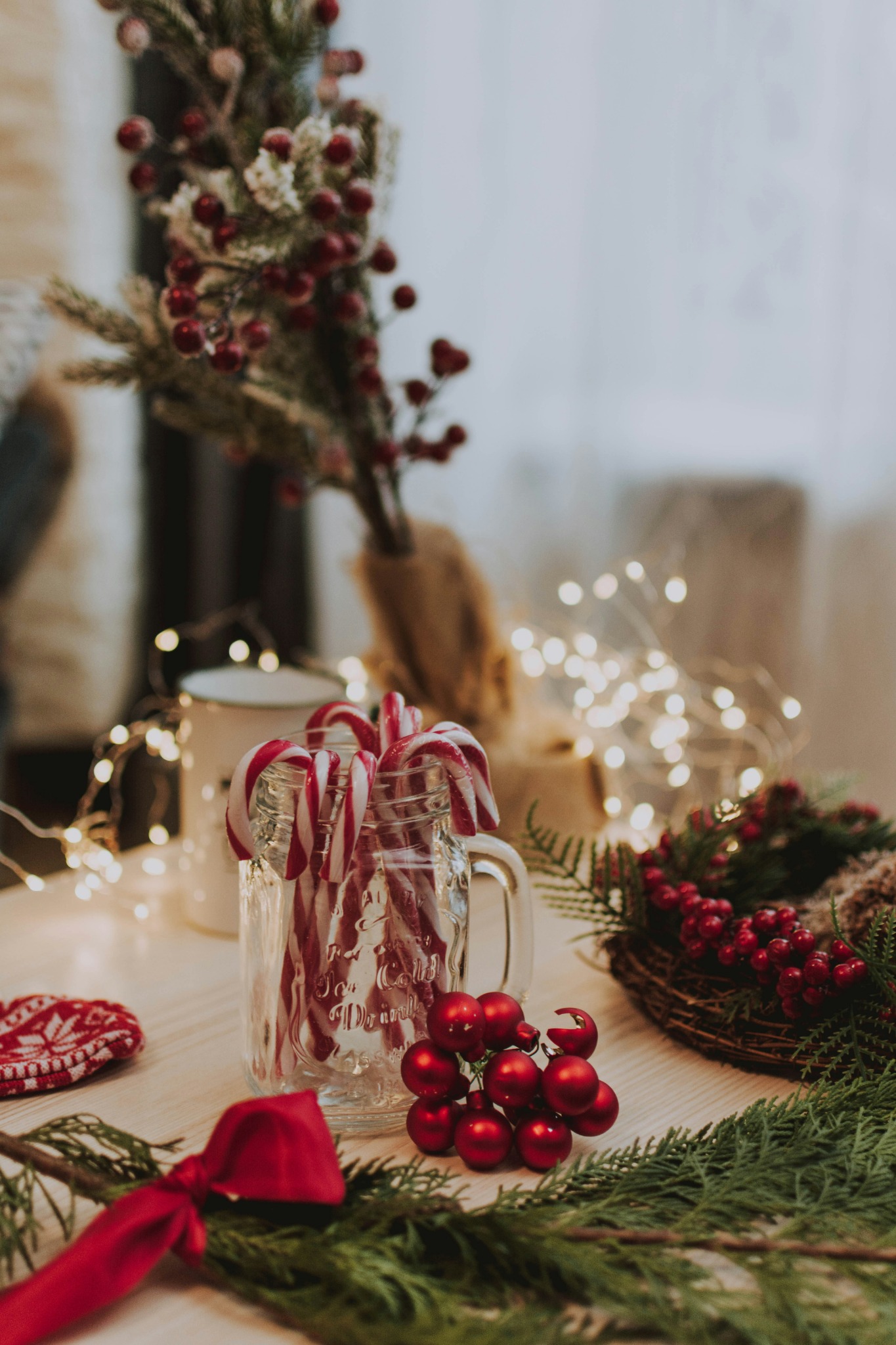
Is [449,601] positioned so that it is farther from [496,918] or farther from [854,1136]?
[854,1136]

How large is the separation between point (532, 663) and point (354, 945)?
0.61m

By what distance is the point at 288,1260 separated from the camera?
19.6 inches

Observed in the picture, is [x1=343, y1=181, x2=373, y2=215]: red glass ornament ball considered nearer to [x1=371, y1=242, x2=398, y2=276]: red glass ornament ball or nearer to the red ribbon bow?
[x1=371, y1=242, x2=398, y2=276]: red glass ornament ball

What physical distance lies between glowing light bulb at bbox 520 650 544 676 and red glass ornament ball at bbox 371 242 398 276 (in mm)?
395

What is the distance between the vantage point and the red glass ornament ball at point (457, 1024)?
0.59 m

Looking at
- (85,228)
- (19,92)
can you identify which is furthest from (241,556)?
(19,92)

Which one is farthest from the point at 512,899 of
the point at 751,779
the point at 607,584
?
the point at 607,584

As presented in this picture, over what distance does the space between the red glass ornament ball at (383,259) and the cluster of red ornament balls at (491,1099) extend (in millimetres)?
563

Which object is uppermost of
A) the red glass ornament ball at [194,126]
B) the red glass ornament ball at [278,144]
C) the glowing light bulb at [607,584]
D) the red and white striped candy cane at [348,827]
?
the red glass ornament ball at [194,126]

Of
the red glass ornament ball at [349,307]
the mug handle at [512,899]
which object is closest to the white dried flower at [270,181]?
the red glass ornament ball at [349,307]

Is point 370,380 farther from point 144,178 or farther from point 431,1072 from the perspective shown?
A: point 431,1072

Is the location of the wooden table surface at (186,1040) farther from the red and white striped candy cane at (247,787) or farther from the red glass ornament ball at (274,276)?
the red glass ornament ball at (274,276)

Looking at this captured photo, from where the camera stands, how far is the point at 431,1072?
59 cm

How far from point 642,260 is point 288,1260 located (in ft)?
4.74
